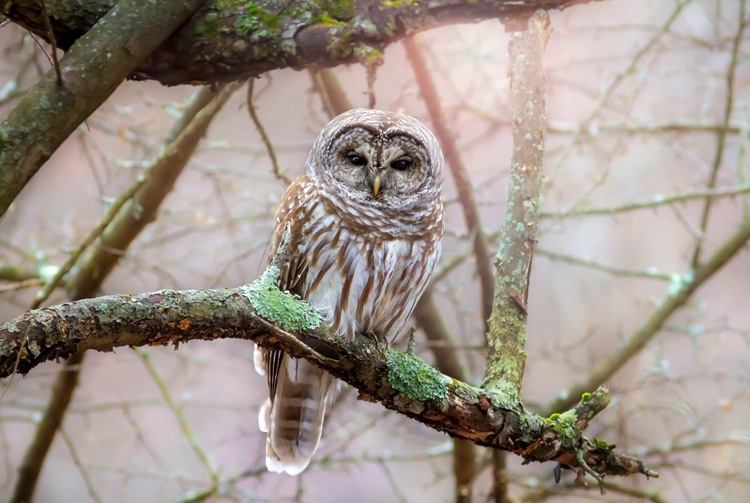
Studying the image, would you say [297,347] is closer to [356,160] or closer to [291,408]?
[356,160]

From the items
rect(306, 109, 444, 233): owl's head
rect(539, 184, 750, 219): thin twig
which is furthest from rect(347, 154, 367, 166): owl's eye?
rect(539, 184, 750, 219): thin twig

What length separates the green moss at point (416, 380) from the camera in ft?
8.16

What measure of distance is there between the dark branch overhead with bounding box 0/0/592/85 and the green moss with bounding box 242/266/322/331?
921 millimetres

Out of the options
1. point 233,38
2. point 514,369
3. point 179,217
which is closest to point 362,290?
point 514,369

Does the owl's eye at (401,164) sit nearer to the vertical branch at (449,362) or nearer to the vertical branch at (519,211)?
the vertical branch at (519,211)

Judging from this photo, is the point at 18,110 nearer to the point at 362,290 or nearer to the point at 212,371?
the point at 362,290

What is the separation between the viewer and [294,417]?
3.78m

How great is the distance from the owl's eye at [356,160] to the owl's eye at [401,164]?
131 millimetres

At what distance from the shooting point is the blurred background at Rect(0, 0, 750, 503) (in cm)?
480

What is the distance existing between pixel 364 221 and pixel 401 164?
35cm

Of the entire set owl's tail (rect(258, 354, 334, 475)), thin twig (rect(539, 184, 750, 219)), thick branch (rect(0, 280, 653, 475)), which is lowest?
thick branch (rect(0, 280, 653, 475))

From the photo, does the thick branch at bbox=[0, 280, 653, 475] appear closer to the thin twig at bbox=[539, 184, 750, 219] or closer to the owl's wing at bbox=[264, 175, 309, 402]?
the owl's wing at bbox=[264, 175, 309, 402]

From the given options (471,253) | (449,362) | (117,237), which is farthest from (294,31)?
(449,362)

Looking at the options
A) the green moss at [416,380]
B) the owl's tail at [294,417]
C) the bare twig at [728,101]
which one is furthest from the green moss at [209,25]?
the bare twig at [728,101]
